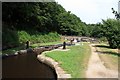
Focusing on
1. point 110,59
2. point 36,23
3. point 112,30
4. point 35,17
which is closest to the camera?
point 110,59

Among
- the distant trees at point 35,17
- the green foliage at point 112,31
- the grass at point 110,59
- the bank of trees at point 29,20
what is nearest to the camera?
the grass at point 110,59

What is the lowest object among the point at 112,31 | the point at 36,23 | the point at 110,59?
the point at 110,59

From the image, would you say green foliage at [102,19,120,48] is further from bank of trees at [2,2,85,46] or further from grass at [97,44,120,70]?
bank of trees at [2,2,85,46]

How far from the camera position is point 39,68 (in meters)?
29.4

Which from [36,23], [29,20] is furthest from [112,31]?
[36,23]

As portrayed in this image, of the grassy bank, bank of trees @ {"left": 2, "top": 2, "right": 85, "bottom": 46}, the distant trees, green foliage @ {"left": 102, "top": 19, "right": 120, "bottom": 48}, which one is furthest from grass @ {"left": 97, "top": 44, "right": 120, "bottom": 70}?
the distant trees

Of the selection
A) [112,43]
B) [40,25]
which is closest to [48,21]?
[40,25]

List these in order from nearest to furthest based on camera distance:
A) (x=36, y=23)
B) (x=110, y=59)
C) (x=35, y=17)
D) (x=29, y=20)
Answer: (x=110, y=59), (x=35, y=17), (x=29, y=20), (x=36, y=23)

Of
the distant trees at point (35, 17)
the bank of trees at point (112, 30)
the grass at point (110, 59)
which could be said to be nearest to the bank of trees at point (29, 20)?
the distant trees at point (35, 17)

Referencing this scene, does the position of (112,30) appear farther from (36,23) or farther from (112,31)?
(36,23)

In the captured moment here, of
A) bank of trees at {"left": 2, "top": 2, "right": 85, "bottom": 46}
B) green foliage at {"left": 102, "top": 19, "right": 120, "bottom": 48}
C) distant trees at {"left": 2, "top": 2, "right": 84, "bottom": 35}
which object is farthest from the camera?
distant trees at {"left": 2, "top": 2, "right": 84, "bottom": 35}

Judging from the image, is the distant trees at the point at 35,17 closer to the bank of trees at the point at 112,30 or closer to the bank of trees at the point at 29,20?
the bank of trees at the point at 29,20

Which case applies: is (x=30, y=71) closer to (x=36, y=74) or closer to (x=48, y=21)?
(x=36, y=74)

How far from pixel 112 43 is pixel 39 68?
28.0m
